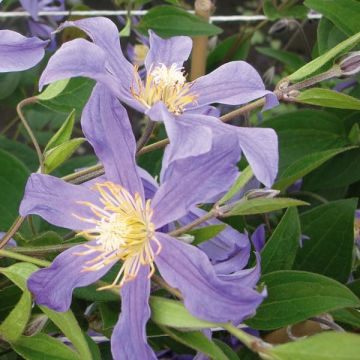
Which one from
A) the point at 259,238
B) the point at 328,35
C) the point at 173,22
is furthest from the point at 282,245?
the point at 173,22

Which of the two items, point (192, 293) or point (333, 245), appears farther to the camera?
point (333, 245)

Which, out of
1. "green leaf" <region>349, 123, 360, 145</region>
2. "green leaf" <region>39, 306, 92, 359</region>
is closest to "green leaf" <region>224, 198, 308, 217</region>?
"green leaf" <region>39, 306, 92, 359</region>

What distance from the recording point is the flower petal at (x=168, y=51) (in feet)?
1.77

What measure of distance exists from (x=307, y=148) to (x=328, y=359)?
0.54 meters

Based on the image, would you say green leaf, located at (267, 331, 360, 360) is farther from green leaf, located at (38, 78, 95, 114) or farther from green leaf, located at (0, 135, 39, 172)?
green leaf, located at (0, 135, 39, 172)

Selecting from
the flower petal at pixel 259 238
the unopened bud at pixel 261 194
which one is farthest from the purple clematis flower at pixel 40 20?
the unopened bud at pixel 261 194

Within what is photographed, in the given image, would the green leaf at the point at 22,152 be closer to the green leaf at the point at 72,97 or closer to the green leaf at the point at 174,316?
the green leaf at the point at 72,97

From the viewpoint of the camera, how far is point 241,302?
0.37 metres

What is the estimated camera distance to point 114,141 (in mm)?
454

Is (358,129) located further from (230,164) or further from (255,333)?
(230,164)

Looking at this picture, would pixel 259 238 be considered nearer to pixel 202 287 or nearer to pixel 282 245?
pixel 282 245

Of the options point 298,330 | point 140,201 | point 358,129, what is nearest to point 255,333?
point 298,330

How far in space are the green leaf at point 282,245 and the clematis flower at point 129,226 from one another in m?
0.13

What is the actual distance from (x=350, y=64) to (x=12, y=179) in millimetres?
378
